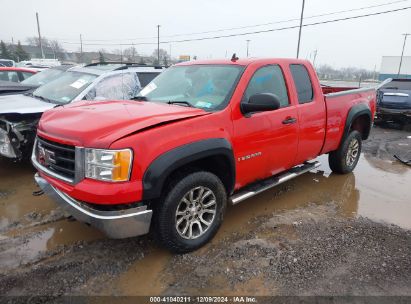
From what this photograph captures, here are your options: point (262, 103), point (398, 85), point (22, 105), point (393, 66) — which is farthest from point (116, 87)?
point (393, 66)

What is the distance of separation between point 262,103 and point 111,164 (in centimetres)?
159

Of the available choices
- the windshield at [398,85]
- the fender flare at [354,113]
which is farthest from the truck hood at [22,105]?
A: the windshield at [398,85]

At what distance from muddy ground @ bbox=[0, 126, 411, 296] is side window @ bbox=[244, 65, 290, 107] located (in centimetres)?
151

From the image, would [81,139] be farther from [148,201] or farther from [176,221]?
[176,221]

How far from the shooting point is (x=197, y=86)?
3.94m

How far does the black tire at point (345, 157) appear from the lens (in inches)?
221

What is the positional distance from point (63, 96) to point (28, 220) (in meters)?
2.62

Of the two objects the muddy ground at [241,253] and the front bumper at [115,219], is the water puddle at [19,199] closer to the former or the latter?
the muddy ground at [241,253]

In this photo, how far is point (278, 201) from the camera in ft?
15.8

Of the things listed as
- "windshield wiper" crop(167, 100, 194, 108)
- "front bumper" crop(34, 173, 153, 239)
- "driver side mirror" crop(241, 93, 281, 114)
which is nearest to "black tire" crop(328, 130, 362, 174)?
"driver side mirror" crop(241, 93, 281, 114)

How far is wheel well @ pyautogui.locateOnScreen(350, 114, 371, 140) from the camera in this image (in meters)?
5.98

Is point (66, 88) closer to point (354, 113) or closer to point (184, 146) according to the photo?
point (184, 146)

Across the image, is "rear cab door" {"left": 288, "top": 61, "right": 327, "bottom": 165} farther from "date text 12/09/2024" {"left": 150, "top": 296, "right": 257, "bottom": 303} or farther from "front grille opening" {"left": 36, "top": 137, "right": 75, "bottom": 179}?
"front grille opening" {"left": 36, "top": 137, "right": 75, "bottom": 179}

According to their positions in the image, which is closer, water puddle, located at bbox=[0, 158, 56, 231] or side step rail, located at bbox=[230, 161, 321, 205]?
side step rail, located at bbox=[230, 161, 321, 205]
